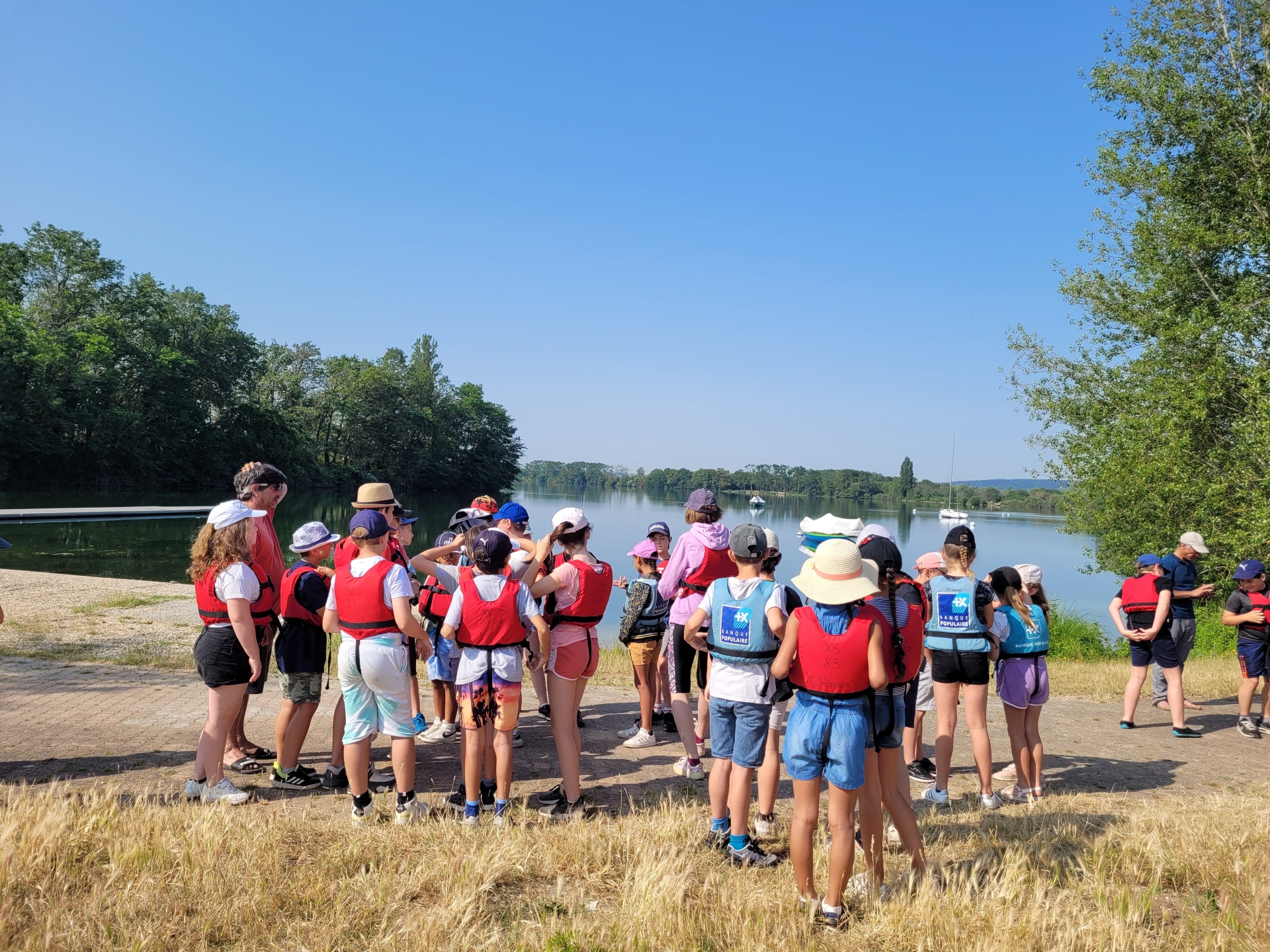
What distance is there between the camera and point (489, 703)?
15.8 ft

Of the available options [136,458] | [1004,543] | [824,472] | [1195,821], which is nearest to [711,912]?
[1195,821]

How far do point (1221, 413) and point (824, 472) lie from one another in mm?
185941

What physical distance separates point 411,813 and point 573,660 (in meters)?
1.29

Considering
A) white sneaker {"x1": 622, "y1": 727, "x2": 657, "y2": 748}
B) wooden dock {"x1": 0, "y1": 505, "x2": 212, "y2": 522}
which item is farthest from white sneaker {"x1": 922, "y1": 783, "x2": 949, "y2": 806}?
wooden dock {"x1": 0, "y1": 505, "x2": 212, "y2": 522}

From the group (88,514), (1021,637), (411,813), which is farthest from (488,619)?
(88,514)

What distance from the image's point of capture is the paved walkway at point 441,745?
568 cm

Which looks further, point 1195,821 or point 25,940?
point 1195,821

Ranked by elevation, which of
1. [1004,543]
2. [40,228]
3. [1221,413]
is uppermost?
[40,228]

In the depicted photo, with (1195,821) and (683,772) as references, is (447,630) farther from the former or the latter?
(1195,821)

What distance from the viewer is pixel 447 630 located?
4.72m

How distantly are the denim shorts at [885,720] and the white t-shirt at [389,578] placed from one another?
263 centimetres

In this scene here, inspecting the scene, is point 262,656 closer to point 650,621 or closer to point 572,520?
point 572,520

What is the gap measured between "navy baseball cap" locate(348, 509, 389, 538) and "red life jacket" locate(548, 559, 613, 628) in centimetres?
120

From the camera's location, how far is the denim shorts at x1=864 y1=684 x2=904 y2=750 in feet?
12.5
